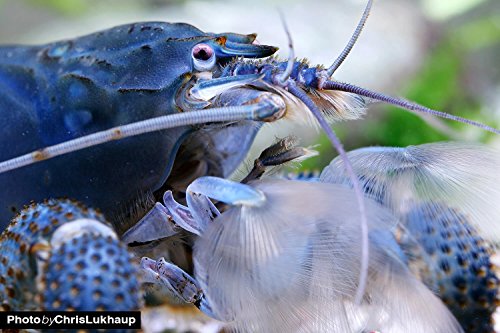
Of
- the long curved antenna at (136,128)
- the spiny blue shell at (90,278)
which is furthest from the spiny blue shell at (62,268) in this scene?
the long curved antenna at (136,128)

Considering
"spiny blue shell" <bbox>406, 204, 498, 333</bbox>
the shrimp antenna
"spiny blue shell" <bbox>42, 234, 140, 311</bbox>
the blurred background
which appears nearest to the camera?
"spiny blue shell" <bbox>42, 234, 140, 311</bbox>

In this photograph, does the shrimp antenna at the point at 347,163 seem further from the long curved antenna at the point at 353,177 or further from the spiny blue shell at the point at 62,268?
the spiny blue shell at the point at 62,268

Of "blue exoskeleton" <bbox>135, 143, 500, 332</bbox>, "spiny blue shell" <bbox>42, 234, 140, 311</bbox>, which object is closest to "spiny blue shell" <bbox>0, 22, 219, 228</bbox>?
"blue exoskeleton" <bbox>135, 143, 500, 332</bbox>

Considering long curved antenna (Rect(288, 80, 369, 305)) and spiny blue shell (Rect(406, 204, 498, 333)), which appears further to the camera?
spiny blue shell (Rect(406, 204, 498, 333))

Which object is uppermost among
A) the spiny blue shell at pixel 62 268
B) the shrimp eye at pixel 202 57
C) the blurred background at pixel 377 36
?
the shrimp eye at pixel 202 57

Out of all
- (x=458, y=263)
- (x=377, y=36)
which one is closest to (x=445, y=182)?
(x=458, y=263)

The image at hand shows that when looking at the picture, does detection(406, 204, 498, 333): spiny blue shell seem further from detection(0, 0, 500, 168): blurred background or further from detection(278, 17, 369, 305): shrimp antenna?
detection(0, 0, 500, 168): blurred background

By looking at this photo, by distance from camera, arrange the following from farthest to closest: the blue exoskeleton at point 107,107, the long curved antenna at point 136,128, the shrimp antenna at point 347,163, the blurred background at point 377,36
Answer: the blurred background at point 377,36, the blue exoskeleton at point 107,107, the shrimp antenna at point 347,163, the long curved antenna at point 136,128

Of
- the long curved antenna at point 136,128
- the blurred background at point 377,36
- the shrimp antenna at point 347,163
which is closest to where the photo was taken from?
the long curved antenna at point 136,128

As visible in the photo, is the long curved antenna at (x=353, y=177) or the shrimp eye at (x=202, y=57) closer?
the long curved antenna at (x=353, y=177)
